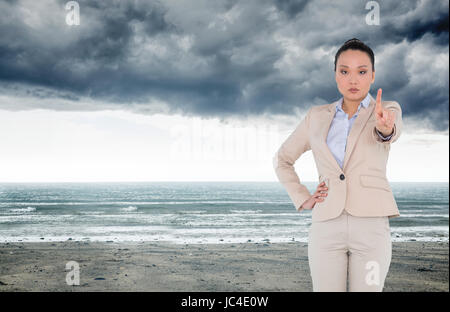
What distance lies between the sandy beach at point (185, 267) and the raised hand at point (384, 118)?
469 cm

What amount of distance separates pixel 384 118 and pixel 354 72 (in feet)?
1.00

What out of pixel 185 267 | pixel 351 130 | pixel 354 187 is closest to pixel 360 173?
pixel 354 187

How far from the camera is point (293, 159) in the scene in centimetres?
216

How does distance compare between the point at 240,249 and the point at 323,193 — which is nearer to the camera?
the point at 323,193

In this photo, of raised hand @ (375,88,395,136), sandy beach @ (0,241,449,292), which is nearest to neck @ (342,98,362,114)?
raised hand @ (375,88,395,136)

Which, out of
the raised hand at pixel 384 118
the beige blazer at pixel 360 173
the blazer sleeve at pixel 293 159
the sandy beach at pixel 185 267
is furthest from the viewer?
the sandy beach at pixel 185 267

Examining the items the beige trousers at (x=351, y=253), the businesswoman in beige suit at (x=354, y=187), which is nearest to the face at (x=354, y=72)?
the businesswoman in beige suit at (x=354, y=187)

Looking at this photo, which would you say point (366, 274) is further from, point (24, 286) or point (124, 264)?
point (124, 264)

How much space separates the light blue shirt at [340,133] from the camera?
6.00 feet

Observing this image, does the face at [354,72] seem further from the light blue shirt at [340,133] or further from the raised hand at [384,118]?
the raised hand at [384,118]
